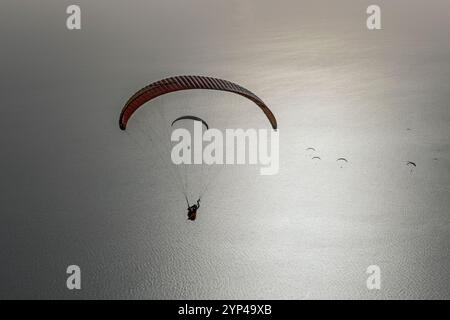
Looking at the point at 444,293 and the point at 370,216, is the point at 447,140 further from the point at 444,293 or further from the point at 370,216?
the point at 444,293

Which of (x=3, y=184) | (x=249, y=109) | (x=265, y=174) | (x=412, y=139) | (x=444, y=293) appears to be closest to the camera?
(x=444, y=293)

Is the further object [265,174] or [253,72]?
[253,72]

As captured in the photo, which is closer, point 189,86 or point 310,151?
point 189,86

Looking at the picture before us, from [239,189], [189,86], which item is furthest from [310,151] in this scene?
[189,86]

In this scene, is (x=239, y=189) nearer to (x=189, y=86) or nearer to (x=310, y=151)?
(x=310, y=151)

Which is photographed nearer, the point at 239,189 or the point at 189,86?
the point at 189,86

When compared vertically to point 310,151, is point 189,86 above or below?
below

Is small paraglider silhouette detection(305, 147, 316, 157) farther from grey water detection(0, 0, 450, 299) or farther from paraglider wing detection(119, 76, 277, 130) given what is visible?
paraglider wing detection(119, 76, 277, 130)

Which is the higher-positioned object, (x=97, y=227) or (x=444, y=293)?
(x=97, y=227)

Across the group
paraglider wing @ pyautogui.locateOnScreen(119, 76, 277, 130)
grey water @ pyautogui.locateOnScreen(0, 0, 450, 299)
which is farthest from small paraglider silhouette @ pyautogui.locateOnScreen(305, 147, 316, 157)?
paraglider wing @ pyautogui.locateOnScreen(119, 76, 277, 130)

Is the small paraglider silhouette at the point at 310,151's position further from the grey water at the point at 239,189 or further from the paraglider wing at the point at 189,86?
the paraglider wing at the point at 189,86
